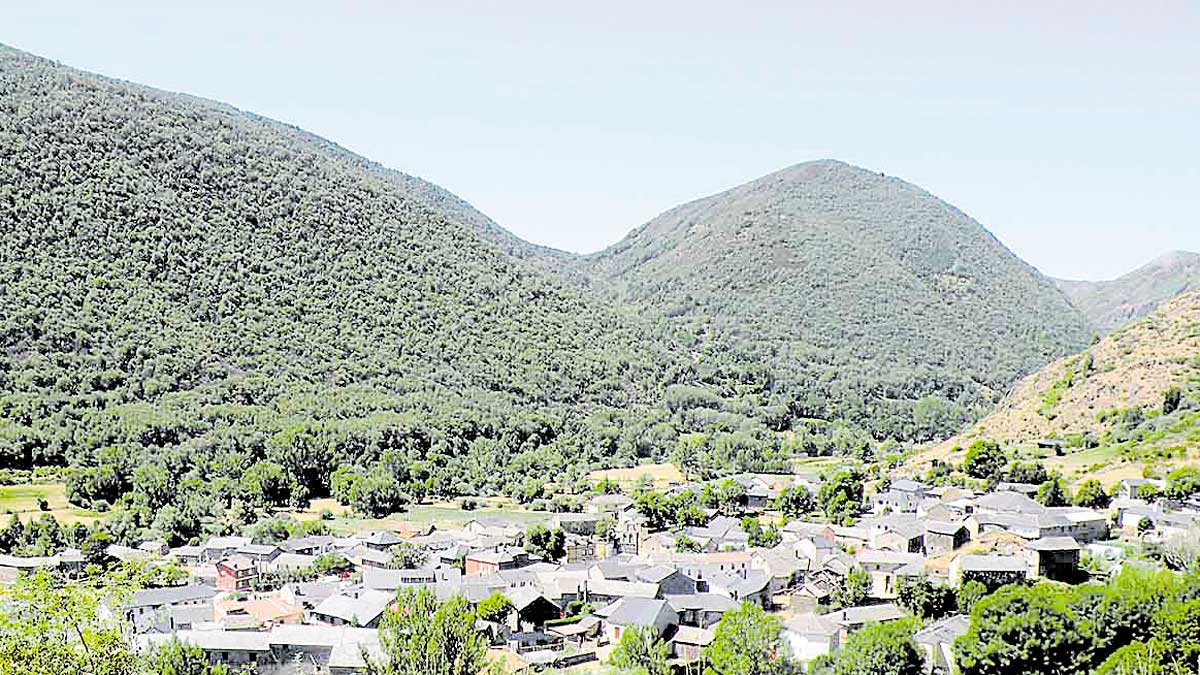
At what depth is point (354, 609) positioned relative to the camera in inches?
1184

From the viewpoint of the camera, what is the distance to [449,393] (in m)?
78.8

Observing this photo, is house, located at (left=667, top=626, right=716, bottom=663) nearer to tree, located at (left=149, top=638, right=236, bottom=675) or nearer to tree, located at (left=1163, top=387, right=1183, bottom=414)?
tree, located at (left=149, top=638, right=236, bottom=675)

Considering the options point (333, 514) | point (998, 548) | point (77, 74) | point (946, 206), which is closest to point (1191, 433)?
point (998, 548)

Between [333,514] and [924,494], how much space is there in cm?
2455

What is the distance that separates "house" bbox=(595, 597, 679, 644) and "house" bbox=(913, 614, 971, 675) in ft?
19.1

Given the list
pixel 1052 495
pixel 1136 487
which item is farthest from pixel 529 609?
pixel 1136 487

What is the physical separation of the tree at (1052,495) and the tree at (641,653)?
20.1 metres

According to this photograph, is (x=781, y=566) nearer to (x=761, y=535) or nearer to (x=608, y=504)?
(x=761, y=535)

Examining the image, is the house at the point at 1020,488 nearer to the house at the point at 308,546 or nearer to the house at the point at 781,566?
the house at the point at 781,566

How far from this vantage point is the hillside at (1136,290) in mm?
159750

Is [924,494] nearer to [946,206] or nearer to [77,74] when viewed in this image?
[77,74]

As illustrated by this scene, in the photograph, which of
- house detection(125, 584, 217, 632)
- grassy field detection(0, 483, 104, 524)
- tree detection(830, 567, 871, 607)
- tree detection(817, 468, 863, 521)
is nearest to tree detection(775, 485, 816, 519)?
tree detection(817, 468, 863, 521)

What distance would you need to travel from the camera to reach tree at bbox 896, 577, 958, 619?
2888 cm

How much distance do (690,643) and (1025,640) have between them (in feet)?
24.1
